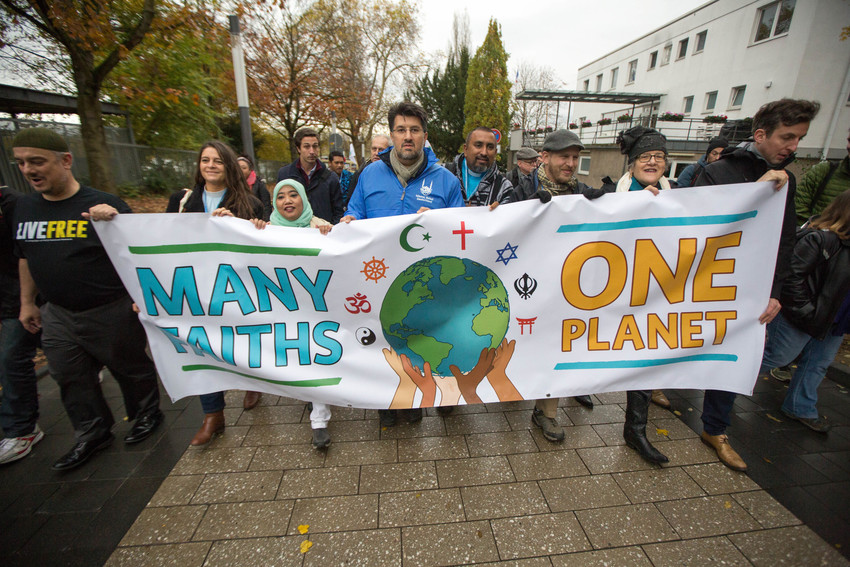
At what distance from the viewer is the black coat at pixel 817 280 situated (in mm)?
2576

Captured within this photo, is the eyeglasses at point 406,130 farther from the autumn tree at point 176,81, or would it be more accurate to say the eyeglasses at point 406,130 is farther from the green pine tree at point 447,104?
the green pine tree at point 447,104

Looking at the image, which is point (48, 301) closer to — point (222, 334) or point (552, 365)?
point (222, 334)

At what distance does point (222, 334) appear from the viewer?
243cm

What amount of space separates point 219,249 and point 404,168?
4.35 feet

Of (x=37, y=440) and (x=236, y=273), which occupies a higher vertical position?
(x=236, y=273)

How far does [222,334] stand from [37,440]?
1.67 metres

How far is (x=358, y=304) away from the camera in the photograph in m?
2.40

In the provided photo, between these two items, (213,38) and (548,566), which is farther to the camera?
(213,38)

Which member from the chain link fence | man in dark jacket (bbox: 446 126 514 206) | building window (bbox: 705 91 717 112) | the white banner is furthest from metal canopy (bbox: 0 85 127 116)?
building window (bbox: 705 91 717 112)

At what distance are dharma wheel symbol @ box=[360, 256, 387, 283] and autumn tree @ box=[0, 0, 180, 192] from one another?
5412 mm

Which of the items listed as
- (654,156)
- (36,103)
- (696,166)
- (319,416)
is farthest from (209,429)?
(36,103)

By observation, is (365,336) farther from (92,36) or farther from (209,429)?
(92,36)

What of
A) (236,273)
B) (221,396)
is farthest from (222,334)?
(221,396)

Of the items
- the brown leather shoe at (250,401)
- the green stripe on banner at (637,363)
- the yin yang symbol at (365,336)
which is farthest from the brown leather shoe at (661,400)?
the brown leather shoe at (250,401)
